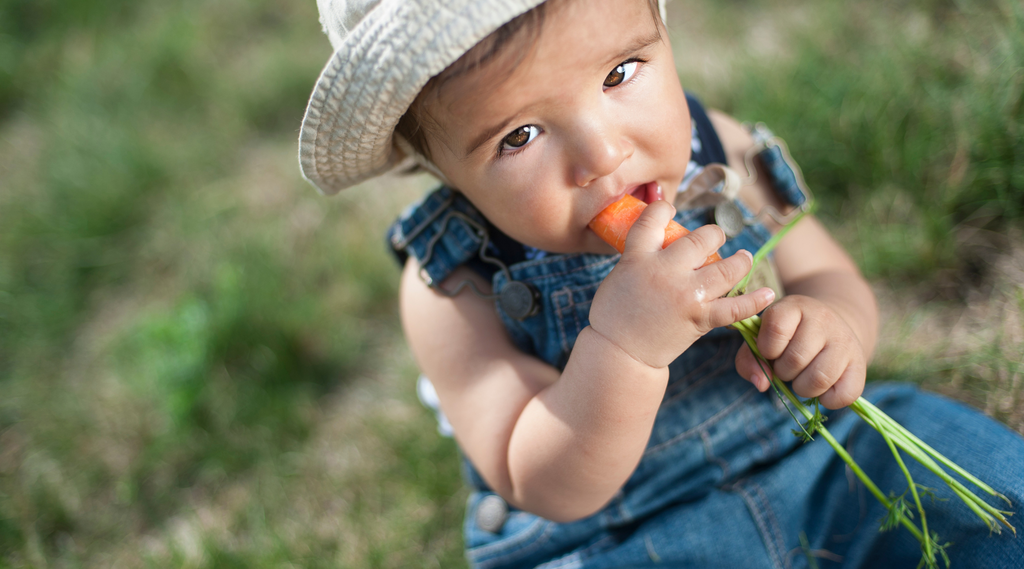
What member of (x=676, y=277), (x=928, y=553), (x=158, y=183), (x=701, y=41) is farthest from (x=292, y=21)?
(x=928, y=553)

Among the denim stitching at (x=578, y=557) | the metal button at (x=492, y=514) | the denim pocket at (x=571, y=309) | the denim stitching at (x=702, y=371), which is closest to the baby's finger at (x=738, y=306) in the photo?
the denim pocket at (x=571, y=309)

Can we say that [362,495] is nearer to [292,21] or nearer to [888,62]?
[888,62]

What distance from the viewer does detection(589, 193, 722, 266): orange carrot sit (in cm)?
119

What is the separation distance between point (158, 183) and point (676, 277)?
2.73m

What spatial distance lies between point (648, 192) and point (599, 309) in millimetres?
265

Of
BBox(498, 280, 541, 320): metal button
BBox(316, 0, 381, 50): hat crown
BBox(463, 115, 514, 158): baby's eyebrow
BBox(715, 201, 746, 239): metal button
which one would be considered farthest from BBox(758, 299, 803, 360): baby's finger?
BBox(316, 0, 381, 50): hat crown

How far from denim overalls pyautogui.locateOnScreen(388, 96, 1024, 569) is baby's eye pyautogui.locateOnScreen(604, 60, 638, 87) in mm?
405

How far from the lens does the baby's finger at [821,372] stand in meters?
1.18

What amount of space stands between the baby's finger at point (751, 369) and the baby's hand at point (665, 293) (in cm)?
18

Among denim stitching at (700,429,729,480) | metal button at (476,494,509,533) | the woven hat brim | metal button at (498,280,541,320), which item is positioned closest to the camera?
the woven hat brim

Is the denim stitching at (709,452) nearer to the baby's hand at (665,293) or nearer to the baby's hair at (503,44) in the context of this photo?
the baby's hand at (665,293)

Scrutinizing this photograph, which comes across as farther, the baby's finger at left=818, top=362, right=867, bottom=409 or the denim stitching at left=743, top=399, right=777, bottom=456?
the denim stitching at left=743, top=399, right=777, bottom=456

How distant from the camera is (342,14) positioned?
1.12 metres

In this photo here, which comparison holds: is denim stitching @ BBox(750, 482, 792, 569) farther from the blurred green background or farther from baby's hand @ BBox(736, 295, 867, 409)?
the blurred green background
